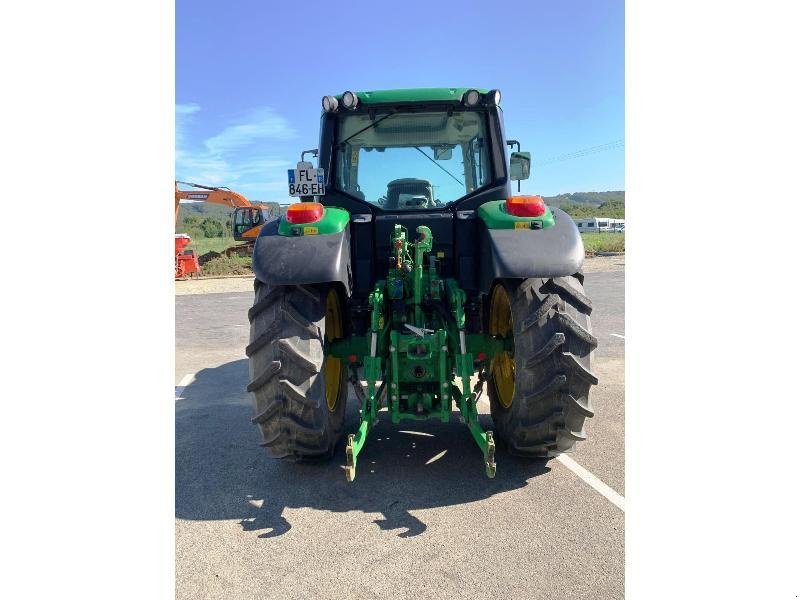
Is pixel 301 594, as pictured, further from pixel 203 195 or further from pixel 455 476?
pixel 203 195

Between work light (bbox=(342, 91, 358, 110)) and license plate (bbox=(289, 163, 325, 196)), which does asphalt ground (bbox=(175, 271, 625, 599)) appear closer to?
license plate (bbox=(289, 163, 325, 196))

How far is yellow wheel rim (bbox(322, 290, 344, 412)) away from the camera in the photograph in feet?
12.3

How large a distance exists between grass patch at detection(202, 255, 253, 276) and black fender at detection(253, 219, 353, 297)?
18.3 metres

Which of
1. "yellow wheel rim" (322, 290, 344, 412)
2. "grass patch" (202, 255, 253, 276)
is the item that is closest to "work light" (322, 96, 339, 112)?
"yellow wheel rim" (322, 290, 344, 412)

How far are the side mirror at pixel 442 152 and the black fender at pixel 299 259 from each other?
1351mm

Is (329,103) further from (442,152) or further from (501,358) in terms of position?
(501,358)

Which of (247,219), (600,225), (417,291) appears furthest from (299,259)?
(600,225)

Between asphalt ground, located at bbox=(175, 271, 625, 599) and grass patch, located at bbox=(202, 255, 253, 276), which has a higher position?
Answer: grass patch, located at bbox=(202, 255, 253, 276)

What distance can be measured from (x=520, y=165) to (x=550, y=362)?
171 cm

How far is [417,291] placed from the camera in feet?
11.3

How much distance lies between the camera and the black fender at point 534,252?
296cm

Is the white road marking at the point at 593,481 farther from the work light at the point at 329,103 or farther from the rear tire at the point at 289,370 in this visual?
the work light at the point at 329,103

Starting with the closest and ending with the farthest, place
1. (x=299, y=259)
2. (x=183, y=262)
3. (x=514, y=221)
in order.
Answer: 1. (x=299, y=259)
2. (x=514, y=221)
3. (x=183, y=262)

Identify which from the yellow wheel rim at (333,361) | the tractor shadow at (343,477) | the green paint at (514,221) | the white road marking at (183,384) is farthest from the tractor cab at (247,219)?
the green paint at (514,221)
